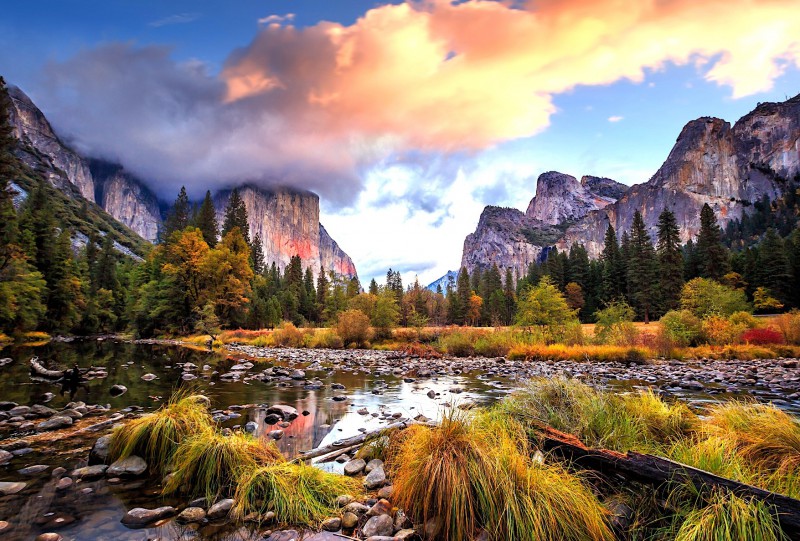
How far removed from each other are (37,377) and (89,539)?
1545cm

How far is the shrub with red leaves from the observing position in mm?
26562

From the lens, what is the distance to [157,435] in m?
5.86

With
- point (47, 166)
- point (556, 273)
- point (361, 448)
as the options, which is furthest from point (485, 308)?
point (47, 166)

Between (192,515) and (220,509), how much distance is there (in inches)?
11.6

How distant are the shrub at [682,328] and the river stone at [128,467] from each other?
31122mm

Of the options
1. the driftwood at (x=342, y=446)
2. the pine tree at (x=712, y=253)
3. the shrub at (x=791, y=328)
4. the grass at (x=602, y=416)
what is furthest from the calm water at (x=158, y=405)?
the pine tree at (x=712, y=253)

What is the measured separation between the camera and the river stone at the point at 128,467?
18.2 feet

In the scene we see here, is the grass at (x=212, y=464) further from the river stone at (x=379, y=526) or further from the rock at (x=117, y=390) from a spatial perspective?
the rock at (x=117, y=390)

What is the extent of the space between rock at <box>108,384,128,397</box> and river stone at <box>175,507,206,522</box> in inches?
392

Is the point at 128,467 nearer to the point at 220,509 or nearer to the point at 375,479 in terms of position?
the point at 220,509

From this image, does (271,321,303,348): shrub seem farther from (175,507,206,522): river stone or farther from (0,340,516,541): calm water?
(175,507,206,522): river stone

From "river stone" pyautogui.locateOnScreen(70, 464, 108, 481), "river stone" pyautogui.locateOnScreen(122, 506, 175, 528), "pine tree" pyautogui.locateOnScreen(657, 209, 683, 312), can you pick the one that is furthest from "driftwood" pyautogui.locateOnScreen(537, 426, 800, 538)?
"pine tree" pyautogui.locateOnScreen(657, 209, 683, 312)

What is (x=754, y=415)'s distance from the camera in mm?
5336

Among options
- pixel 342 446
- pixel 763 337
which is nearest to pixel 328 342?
pixel 342 446
